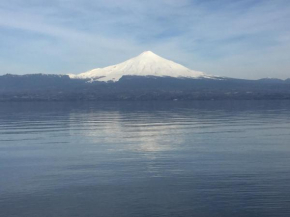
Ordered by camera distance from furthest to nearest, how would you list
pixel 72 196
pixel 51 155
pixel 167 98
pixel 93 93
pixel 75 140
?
pixel 93 93, pixel 167 98, pixel 75 140, pixel 51 155, pixel 72 196

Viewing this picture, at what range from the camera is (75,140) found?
83.2 feet

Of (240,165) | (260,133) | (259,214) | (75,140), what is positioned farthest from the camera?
(260,133)

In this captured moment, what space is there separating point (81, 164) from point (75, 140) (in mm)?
7940

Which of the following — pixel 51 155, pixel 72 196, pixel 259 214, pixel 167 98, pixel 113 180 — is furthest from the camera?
pixel 167 98

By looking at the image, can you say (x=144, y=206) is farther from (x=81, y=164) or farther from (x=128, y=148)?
(x=128, y=148)

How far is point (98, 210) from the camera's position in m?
11.6

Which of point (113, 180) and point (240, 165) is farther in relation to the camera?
point (240, 165)

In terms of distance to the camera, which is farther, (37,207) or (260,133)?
(260,133)

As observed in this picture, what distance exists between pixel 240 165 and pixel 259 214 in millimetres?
5694

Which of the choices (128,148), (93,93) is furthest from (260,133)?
(93,93)

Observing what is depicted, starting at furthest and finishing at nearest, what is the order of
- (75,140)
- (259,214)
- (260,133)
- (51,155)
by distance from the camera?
(260,133) → (75,140) → (51,155) → (259,214)

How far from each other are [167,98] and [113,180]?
284 feet

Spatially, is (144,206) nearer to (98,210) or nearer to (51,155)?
(98,210)

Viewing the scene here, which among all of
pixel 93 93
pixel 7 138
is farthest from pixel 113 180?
pixel 93 93
